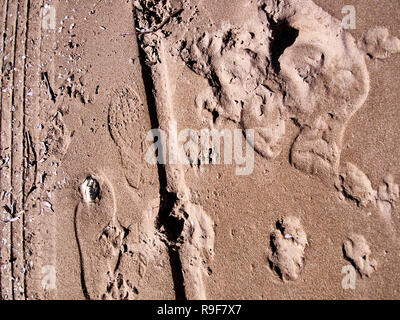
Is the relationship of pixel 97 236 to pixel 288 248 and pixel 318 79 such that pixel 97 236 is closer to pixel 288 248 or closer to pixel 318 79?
pixel 288 248

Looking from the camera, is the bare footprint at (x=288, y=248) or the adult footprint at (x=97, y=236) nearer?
the bare footprint at (x=288, y=248)

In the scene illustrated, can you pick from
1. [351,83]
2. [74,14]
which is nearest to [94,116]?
[74,14]

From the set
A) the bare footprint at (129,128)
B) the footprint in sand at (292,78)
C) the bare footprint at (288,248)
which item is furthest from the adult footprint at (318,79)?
the bare footprint at (129,128)

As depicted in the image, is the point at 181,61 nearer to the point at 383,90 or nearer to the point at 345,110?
the point at 345,110

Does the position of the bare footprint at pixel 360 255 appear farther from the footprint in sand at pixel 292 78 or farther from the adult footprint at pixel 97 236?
the adult footprint at pixel 97 236

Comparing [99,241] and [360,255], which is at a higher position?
[99,241]

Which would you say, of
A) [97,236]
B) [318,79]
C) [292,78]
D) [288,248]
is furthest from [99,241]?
[318,79]
